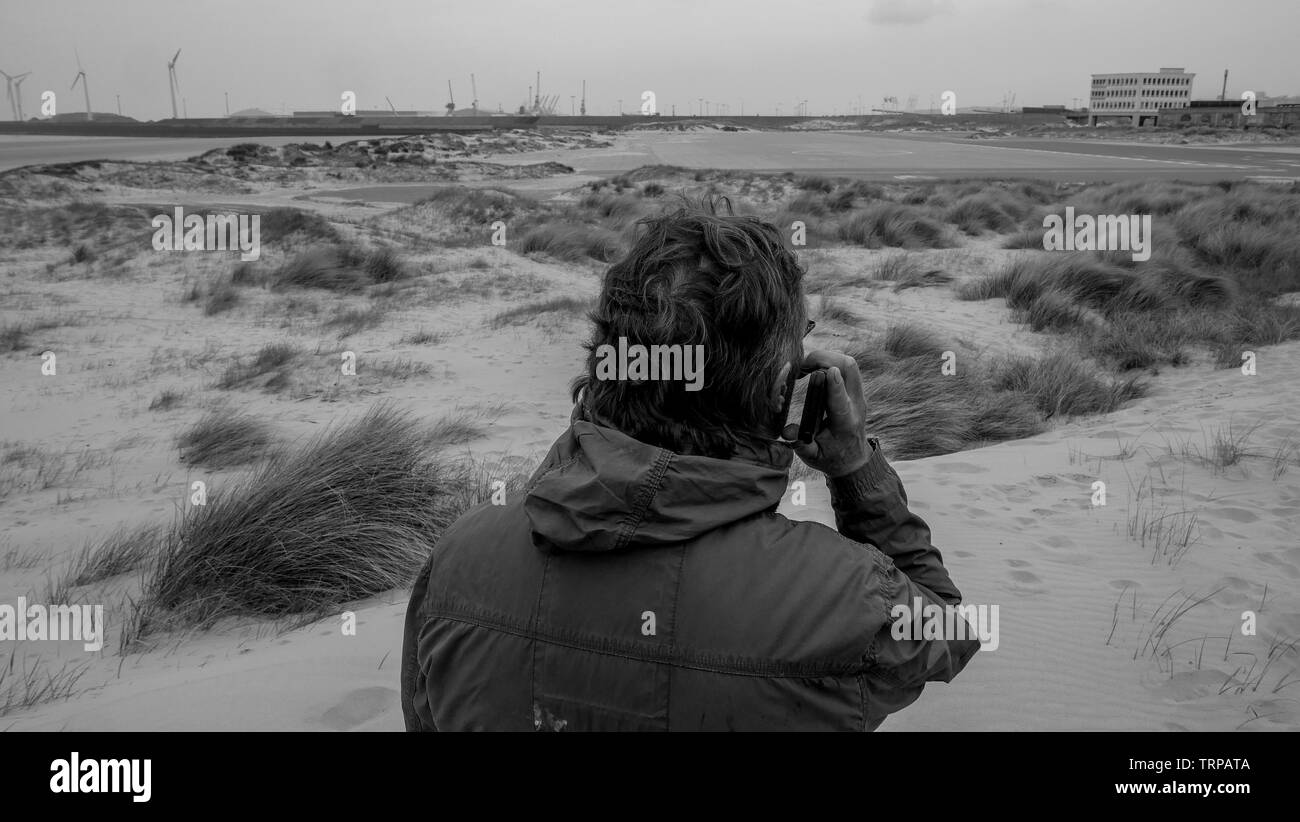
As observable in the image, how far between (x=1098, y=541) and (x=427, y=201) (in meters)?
17.8

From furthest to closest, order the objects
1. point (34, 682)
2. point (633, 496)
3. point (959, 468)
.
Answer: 1. point (959, 468)
2. point (34, 682)
3. point (633, 496)

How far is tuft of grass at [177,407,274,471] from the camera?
588cm

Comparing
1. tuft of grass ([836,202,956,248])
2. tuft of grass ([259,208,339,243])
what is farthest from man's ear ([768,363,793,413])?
tuft of grass ([836,202,956,248])

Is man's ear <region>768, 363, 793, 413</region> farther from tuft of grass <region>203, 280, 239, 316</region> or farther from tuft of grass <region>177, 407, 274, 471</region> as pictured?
tuft of grass <region>203, 280, 239, 316</region>

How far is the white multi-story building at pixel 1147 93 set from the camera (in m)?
108

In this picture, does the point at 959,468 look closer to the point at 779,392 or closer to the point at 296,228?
the point at 779,392

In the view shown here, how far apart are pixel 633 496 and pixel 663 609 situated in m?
0.18

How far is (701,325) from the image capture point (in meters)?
1.47

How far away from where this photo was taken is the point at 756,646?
1318mm

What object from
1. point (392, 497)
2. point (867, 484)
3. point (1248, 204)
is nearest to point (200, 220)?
point (392, 497)

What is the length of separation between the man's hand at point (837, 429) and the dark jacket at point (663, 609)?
28 centimetres

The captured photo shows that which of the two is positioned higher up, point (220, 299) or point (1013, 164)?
point (1013, 164)

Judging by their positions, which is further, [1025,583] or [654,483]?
[1025,583]

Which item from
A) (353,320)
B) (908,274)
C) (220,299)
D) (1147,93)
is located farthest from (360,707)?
(1147,93)
